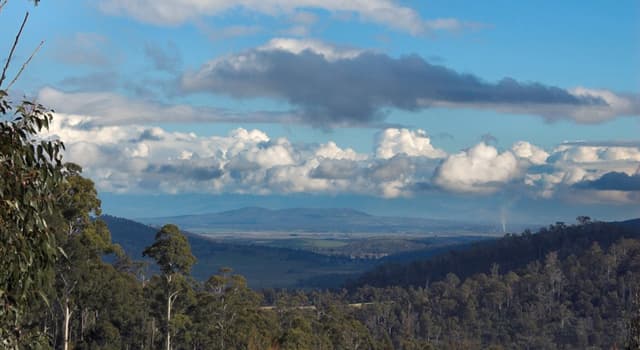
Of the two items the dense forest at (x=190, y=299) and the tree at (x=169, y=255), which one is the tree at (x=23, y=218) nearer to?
the dense forest at (x=190, y=299)

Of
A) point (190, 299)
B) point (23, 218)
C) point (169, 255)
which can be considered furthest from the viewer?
point (190, 299)

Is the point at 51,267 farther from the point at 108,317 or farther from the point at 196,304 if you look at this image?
the point at 196,304

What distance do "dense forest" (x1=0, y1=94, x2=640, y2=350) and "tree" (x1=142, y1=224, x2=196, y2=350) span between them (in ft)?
0.28

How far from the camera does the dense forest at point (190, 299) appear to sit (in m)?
9.98

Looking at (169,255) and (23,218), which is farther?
(169,255)

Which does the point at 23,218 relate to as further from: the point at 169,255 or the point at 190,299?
the point at 190,299

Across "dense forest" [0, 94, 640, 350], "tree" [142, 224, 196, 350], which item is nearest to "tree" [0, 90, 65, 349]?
"dense forest" [0, 94, 640, 350]

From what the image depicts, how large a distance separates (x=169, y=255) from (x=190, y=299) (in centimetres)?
1043

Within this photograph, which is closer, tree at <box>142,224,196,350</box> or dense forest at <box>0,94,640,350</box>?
dense forest at <box>0,94,640,350</box>

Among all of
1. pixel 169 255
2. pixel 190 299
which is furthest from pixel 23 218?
pixel 190 299

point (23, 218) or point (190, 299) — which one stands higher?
point (23, 218)

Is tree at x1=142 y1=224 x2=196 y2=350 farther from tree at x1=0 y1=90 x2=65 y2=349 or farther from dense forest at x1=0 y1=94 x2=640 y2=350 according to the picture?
tree at x1=0 y1=90 x2=65 y2=349

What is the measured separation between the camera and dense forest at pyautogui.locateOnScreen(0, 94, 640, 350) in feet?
32.8

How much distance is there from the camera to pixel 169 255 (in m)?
52.0
